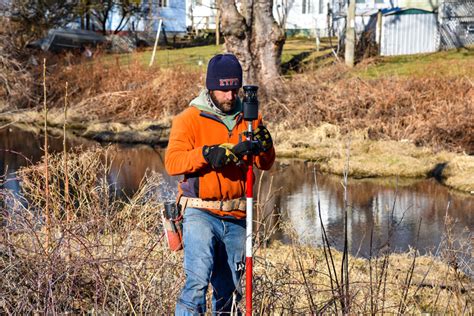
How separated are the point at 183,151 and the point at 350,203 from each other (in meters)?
8.26

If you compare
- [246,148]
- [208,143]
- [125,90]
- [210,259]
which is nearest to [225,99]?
[208,143]

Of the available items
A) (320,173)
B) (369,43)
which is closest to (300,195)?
(320,173)

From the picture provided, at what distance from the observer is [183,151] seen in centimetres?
498

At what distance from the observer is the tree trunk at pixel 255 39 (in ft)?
67.1

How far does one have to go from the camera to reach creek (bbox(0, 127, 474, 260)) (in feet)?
34.1

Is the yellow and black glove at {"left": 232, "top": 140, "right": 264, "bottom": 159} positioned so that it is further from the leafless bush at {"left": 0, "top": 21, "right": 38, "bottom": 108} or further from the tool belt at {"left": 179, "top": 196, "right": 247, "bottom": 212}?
the leafless bush at {"left": 0, "top": 21, "right": 38, "bottom": 108}

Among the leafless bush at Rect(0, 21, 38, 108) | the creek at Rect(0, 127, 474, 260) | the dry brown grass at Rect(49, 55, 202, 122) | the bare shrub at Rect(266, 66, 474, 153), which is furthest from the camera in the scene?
the dry brown grass at Rect(49, 55, 202, 122)

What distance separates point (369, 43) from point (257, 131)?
913 inches

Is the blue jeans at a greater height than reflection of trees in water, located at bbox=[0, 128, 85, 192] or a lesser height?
greater

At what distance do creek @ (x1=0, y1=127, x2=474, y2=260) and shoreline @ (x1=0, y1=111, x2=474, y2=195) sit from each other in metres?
0.31

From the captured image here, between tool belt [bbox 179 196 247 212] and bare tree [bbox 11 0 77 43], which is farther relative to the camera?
bare tree [bbox 11 0 77 43]

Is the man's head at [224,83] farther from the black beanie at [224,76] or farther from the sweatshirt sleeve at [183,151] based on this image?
the sweatshirt sleeve at [183,151]

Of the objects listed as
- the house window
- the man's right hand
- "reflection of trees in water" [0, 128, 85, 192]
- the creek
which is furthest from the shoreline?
the house window

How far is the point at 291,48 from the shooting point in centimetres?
3189
